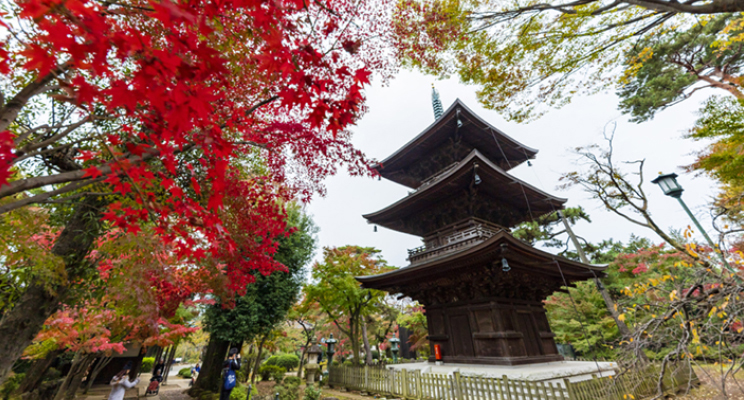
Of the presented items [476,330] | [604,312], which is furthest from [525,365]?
[604,312]

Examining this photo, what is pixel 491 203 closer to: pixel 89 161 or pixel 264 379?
pixel 89 161

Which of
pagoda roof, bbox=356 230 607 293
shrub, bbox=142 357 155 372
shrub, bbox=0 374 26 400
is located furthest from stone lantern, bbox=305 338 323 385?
shrub, bbox=142 357 155 372

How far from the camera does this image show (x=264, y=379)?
49.1 ft

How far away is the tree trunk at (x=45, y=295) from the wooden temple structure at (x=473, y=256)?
6.97 m

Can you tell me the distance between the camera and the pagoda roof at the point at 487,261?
671 cm

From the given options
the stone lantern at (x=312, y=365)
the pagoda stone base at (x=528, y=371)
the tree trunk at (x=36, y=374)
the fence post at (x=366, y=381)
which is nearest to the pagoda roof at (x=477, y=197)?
the pagoda stone base at (x=528, y=371)

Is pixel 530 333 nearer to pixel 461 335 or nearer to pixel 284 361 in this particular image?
pixel 461 335

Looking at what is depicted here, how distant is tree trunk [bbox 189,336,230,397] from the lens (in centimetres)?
1006

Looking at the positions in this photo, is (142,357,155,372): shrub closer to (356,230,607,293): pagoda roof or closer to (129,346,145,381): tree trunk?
(129,346,145,381): tree trunk

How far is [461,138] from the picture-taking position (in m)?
10.8

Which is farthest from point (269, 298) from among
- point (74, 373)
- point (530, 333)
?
point (530, 333)

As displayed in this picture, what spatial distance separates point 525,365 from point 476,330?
143 centimetres

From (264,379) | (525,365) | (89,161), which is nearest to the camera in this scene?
(89,161)

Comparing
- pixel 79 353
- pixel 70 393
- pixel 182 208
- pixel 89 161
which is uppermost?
pixel 89 161
